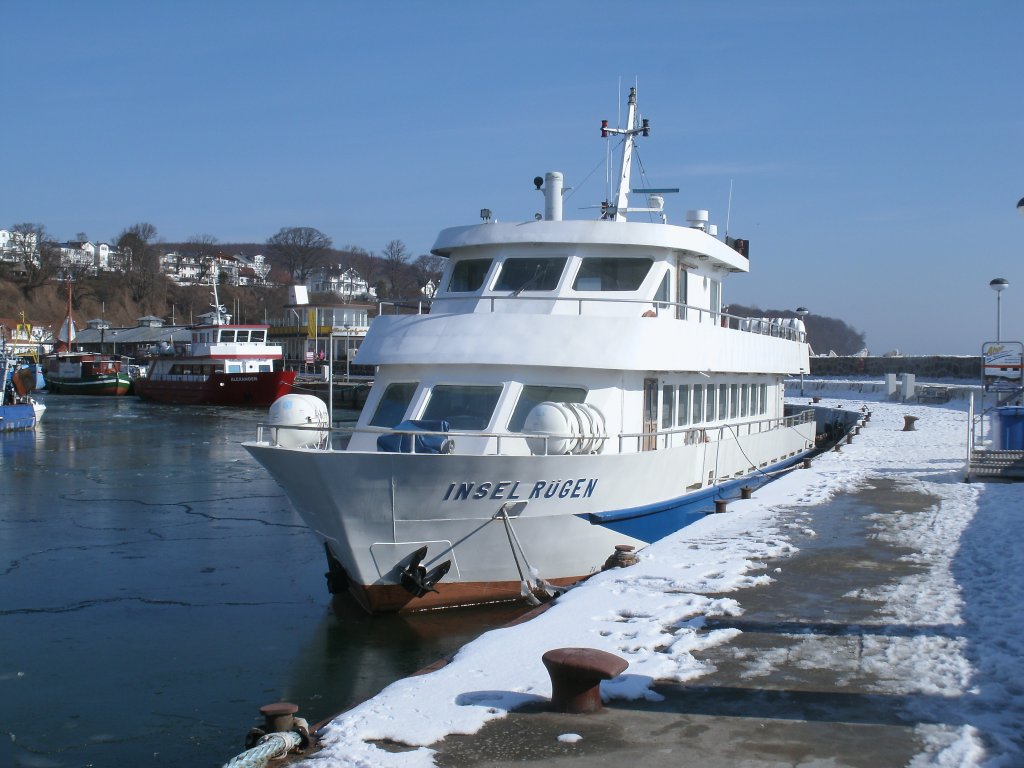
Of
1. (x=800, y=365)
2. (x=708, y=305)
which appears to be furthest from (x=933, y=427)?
(x=708, y=305)

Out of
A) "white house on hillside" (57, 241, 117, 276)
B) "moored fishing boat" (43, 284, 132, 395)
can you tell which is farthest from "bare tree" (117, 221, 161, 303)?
"moored fishing boat" (43, 284, 132, 395)

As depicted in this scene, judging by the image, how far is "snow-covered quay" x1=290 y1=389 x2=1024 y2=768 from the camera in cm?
526

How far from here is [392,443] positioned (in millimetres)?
11188

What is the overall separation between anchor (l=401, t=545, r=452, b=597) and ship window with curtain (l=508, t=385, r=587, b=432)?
2184mm

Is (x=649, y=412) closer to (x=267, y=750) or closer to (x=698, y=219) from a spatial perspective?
(x=698, y=219)

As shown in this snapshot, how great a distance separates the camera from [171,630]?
11.6m

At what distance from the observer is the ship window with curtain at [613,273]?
13469mm

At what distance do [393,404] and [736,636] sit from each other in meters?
7.11

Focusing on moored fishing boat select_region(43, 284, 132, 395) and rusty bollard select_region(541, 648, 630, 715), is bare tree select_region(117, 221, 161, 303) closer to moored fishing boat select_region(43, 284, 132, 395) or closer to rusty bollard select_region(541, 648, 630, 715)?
moored fishing boat select_region(43, 284, 132, 395)

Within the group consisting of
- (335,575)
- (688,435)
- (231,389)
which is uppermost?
(231,389)

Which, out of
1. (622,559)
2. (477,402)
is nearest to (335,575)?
(477,402)

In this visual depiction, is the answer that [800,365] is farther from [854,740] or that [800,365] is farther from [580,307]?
[854,740]

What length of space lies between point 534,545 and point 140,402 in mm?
60071

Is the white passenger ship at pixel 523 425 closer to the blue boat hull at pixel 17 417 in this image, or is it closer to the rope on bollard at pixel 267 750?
the rope on bollard at pixel 267 750
